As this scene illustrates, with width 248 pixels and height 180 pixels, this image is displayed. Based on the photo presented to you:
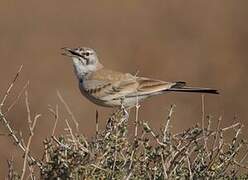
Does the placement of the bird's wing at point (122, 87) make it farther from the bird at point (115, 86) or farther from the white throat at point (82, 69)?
the white throat at point (82, 69)

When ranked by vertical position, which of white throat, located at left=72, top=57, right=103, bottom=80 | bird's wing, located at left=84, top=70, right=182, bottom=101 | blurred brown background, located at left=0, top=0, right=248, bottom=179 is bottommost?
bird's wing, located at left=84, top=70, right=182, bottom=101

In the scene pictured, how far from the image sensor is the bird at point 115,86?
7.26 metres

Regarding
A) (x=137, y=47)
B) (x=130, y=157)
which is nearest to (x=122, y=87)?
(x=130, y=157)

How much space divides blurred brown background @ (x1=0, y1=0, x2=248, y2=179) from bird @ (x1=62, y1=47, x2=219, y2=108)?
396 centimetres

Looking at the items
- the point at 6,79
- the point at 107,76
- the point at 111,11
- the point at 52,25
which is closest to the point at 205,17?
the point at 111,11

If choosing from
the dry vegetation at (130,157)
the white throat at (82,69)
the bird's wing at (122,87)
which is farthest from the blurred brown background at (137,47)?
the dry vegetation at (130,157)

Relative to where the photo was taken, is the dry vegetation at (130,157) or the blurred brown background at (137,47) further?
the blurred brown background at (137,47)

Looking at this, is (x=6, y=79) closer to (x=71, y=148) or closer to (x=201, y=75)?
(x=201, y=75)

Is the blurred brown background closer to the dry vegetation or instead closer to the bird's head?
the bird's head

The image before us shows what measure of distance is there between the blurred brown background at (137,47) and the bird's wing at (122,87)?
419 cm

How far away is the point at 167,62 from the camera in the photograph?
15.8 meters

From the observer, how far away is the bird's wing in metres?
7.29

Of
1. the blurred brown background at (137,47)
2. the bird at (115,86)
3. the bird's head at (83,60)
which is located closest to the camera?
the bird at (115,86)

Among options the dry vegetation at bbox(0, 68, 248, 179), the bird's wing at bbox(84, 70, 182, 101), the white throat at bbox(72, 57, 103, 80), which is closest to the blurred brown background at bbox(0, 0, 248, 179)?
the white throat at bbox(72, 57, 103, 80)
